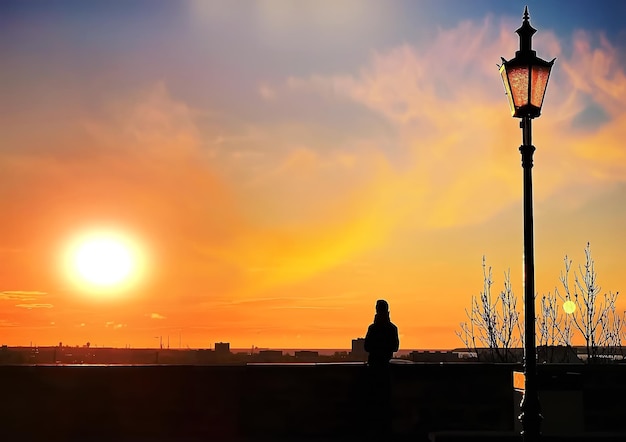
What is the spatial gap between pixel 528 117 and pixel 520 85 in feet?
1.21

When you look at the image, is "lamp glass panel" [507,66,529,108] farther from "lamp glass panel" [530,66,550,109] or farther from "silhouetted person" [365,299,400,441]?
"silhouetted person" [365,299,400,441]

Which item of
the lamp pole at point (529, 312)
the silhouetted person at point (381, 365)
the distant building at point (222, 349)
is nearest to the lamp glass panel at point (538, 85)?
the lamp pole at point (529, 312)

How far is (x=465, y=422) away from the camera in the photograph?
13680 millimetres

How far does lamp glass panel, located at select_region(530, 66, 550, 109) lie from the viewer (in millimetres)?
9406

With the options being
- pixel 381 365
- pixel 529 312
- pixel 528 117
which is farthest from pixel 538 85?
pixel 381 365

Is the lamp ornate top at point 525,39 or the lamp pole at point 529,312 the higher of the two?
the lamp ornate top at point 525,39

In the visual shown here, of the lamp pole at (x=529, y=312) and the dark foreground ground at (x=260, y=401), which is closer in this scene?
the lamp pole at (x=529, y=312)

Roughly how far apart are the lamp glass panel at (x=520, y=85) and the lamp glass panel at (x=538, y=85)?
64mm

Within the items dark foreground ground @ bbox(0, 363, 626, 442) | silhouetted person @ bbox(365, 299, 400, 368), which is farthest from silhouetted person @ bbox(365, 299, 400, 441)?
dark foreground ground @ bbox(0, 363, 626, 442)

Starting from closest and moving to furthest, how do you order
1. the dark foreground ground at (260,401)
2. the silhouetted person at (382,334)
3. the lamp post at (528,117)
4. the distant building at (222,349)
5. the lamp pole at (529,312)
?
1. the lamp pole at (529,312)
2. the lamp post at (528,117)
3. the silhouetted person at (382,334)
4. the dark foreground ground at (260,401)
5. the distant building at (222,349)

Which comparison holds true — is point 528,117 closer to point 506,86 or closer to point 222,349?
point 506,86

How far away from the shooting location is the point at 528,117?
9570 mm

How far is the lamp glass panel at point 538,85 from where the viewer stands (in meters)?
9.41

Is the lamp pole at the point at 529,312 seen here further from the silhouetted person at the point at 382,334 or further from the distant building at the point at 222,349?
the distant building at the point at 222,349
